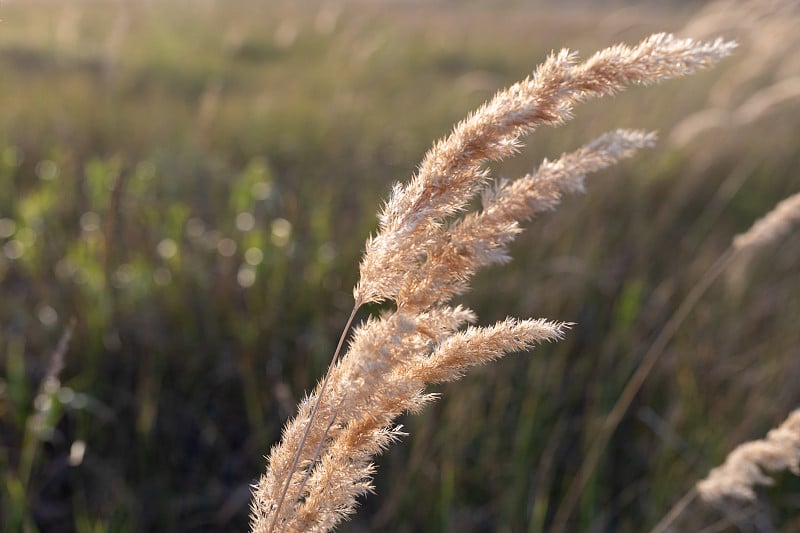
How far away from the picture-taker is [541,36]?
1084cm

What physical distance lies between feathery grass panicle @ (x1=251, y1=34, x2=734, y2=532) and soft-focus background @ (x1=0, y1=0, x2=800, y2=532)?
86 centimetres

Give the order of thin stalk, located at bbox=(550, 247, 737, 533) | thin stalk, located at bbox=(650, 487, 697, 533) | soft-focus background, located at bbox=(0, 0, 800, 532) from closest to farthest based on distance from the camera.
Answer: thin stalk, located at bbox=(650, 487, 697, 533) < thin stalk, located at bbox=(550, 247, 737, 533) < soft-focus background, located at bbox=(0, 0, 800, 532)

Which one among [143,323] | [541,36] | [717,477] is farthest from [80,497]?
[541,36]

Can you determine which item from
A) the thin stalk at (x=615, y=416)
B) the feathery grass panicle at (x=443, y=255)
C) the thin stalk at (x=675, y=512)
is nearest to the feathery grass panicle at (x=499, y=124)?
the feathery grass panicle at (x=443, y=255)

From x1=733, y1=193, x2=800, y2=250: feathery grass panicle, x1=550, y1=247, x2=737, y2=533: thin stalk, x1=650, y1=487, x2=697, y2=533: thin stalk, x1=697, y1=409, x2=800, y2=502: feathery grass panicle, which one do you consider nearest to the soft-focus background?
x1=550, y1=247, x2=737, y2=533: thin stalk

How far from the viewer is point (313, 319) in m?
2.49

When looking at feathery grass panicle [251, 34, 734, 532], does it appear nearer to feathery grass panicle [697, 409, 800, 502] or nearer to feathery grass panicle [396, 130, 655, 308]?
feathery grass panicle [396, 130, 655, 308]

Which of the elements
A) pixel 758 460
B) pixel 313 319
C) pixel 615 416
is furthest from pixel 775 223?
pixel 313 319

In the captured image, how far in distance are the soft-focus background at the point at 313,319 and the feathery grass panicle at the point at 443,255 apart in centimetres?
86

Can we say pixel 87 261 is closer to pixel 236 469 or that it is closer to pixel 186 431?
pixel 186 431

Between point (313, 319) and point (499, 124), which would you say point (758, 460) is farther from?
point (313, 319)

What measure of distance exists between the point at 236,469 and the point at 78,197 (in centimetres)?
177

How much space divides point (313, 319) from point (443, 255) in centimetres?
179

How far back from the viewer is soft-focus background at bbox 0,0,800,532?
1.96m
